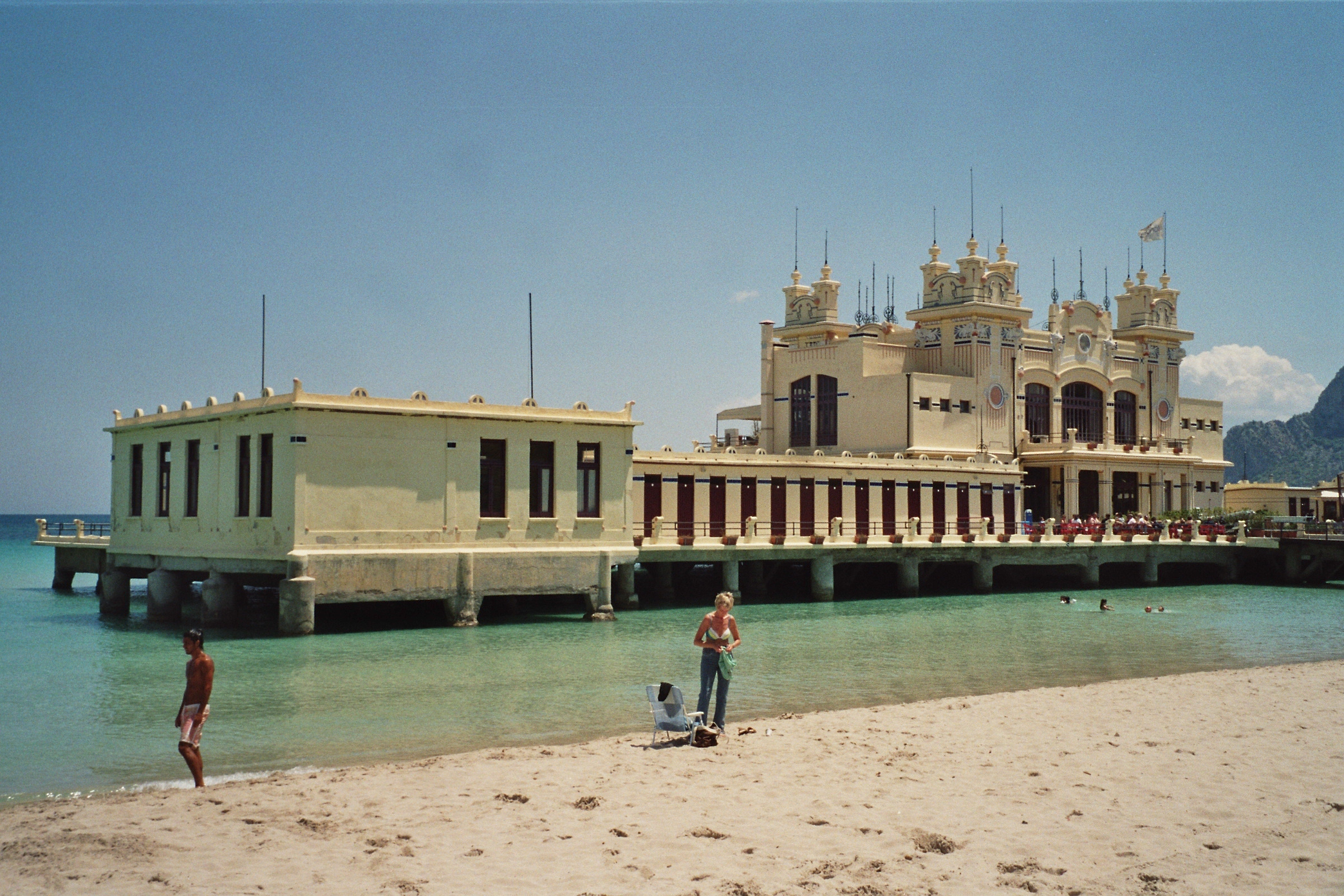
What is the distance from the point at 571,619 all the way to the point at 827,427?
89.4ft

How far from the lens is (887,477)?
4725cm

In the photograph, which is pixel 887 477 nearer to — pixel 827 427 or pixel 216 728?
pixel 827 427

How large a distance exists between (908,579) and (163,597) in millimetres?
25778

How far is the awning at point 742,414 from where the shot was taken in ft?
212

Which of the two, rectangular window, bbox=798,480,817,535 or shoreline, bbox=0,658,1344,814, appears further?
rectangular window, bbox=798,480,817,535

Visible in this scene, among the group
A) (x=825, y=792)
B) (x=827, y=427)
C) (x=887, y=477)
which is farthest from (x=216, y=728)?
(x=827, y=427)

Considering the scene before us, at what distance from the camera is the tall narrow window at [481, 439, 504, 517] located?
3325 centimetres

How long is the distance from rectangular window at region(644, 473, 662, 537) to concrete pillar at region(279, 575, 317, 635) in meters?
13.5

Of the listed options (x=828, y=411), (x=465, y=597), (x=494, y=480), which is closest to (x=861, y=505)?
(x=828, y=411)

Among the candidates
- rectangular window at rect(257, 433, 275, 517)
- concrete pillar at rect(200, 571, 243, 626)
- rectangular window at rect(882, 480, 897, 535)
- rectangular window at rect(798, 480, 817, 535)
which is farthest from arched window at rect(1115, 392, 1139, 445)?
concrete pillar at rect(200, 571, 243, 626)

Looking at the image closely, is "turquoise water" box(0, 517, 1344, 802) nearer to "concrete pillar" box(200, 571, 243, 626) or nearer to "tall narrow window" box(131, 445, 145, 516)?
"concrete pillar" box(200, 571, 243, 626)

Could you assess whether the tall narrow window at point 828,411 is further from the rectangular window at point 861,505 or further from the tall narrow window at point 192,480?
the tall narrow window at point 192,480

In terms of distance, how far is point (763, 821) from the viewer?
1209cm

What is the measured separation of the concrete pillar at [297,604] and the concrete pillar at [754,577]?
1827 cm
